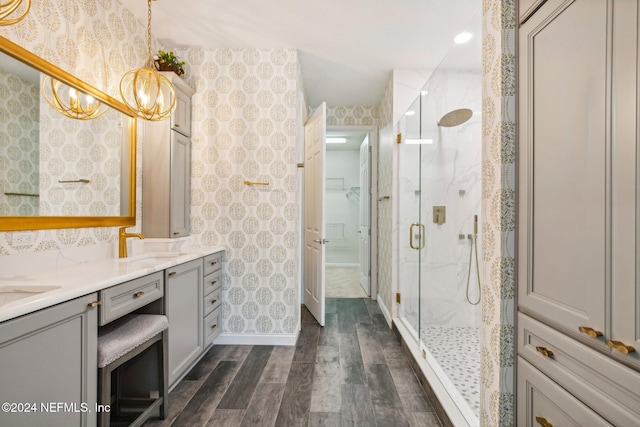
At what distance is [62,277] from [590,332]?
2052 mm

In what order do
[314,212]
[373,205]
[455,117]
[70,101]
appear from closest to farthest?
[70,101]
[455,117]
[314,212]
[373,205]

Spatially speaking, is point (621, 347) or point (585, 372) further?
point (585, 372)

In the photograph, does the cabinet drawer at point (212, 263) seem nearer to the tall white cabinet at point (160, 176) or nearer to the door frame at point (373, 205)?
the tall white cabinet at point (160, 176)

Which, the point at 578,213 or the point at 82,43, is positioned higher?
the point at 82,43

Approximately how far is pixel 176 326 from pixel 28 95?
1.50 meters

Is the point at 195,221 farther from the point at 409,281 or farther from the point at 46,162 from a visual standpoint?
the point at 409,281

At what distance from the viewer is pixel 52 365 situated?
3.50ft

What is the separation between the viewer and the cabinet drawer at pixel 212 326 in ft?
7.81

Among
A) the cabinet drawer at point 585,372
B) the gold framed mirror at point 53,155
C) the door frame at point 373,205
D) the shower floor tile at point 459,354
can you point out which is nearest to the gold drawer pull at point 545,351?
the cabinet drawer at point 585,372

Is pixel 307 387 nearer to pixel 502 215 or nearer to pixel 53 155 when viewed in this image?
pixel 502 215

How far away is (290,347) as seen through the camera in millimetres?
2686

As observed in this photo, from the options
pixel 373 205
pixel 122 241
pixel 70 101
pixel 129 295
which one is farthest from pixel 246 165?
pixel 373 205

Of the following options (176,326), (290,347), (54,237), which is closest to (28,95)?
(54,237)

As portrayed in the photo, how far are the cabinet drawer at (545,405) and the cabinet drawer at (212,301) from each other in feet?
6.83
